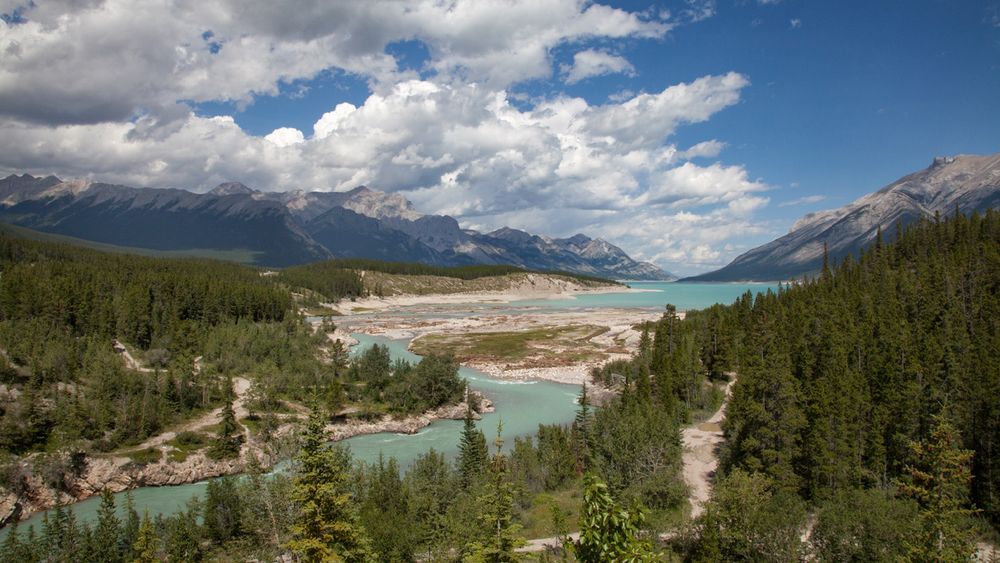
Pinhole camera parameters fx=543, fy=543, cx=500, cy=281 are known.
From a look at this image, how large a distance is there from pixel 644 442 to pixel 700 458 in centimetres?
1031

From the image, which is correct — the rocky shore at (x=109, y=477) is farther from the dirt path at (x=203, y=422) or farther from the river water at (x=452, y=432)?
the dirt path at (x=203, y=422)

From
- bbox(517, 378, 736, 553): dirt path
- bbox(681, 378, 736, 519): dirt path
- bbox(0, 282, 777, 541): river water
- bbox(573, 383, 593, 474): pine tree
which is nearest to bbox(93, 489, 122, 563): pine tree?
bbox(0, 282, 777, 541): river water

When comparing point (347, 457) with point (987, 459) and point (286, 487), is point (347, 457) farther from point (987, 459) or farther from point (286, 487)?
point (987, 459)

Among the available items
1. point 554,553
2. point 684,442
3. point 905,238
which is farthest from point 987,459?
point 905,238

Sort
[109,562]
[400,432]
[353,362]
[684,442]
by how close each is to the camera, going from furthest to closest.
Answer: [353,362] → [400,432] → [684,442] → [109,562]

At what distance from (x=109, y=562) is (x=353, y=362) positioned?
56.2 m

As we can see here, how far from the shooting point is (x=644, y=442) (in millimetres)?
53156

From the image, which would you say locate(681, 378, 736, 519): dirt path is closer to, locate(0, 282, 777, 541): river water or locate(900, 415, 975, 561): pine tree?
locate(0, 282, 777, 541): river water

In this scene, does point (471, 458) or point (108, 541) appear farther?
point (471, 458)

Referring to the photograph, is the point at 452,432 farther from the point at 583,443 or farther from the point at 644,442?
the point at 644,442

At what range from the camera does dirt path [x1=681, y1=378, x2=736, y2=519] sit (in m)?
49.7

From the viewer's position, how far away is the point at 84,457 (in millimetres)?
53281

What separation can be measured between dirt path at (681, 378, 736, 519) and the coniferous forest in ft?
7.65

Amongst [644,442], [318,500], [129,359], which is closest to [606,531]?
[318,500]
